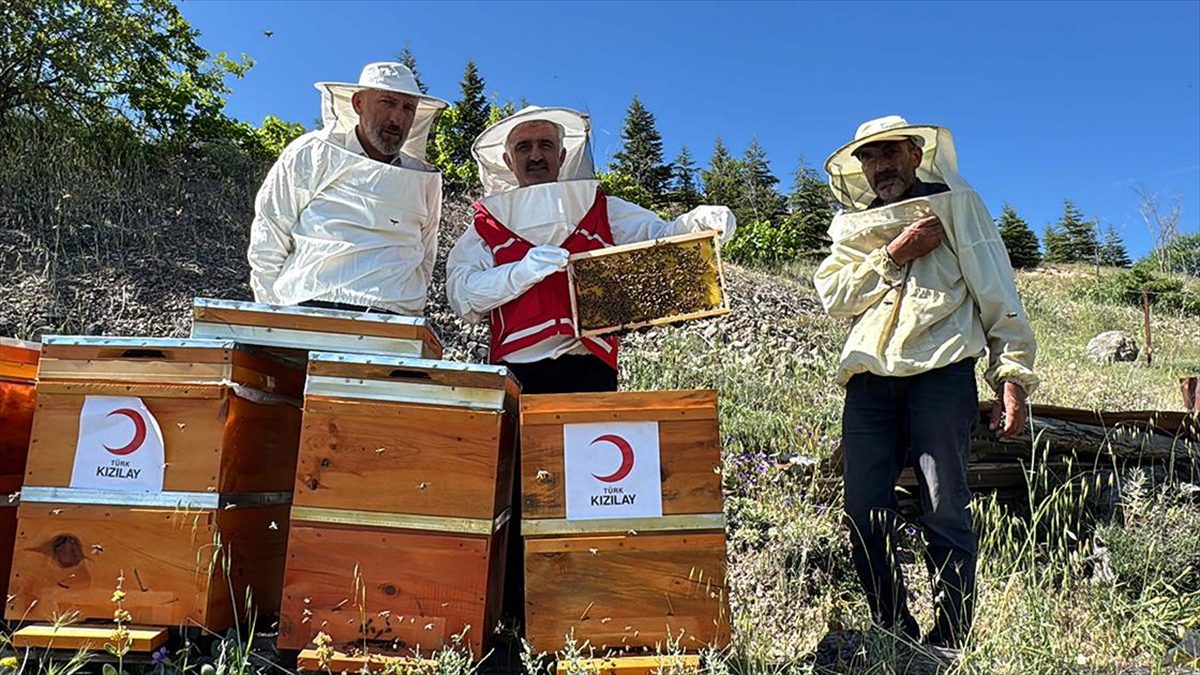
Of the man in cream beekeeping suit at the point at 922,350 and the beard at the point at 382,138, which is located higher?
the beard at the point at 382,138

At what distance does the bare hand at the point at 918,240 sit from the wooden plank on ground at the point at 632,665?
1653 mm

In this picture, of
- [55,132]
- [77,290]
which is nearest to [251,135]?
[55,132]

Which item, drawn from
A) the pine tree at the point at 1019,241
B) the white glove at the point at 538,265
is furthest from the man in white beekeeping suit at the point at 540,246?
the pine tree at the point at 1019,241

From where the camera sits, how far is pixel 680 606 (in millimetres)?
2320

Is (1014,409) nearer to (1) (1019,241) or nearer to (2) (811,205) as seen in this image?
(2) (811,205)

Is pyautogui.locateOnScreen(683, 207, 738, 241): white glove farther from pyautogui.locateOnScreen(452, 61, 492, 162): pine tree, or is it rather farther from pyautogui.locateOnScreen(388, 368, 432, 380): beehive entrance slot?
pyautogui.locateOnScreen(452, 61, 492, 162): pine tree

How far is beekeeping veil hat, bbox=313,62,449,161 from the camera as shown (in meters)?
3.27

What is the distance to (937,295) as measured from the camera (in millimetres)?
2836

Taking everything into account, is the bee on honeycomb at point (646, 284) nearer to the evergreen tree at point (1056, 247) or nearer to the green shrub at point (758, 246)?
the green shrub at point (758, 246)

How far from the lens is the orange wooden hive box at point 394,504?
2.30 meters

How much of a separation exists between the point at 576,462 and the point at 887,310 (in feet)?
4.54

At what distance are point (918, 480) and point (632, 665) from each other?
1.30 metres

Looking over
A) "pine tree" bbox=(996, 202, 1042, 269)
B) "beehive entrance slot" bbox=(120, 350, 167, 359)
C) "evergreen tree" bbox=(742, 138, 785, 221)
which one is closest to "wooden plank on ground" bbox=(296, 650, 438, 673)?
"beehive entrance slot" bbox=(120, 350, 167, 359)

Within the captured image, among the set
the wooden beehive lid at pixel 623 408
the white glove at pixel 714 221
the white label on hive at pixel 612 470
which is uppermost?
the white glove at pixel 714 221
